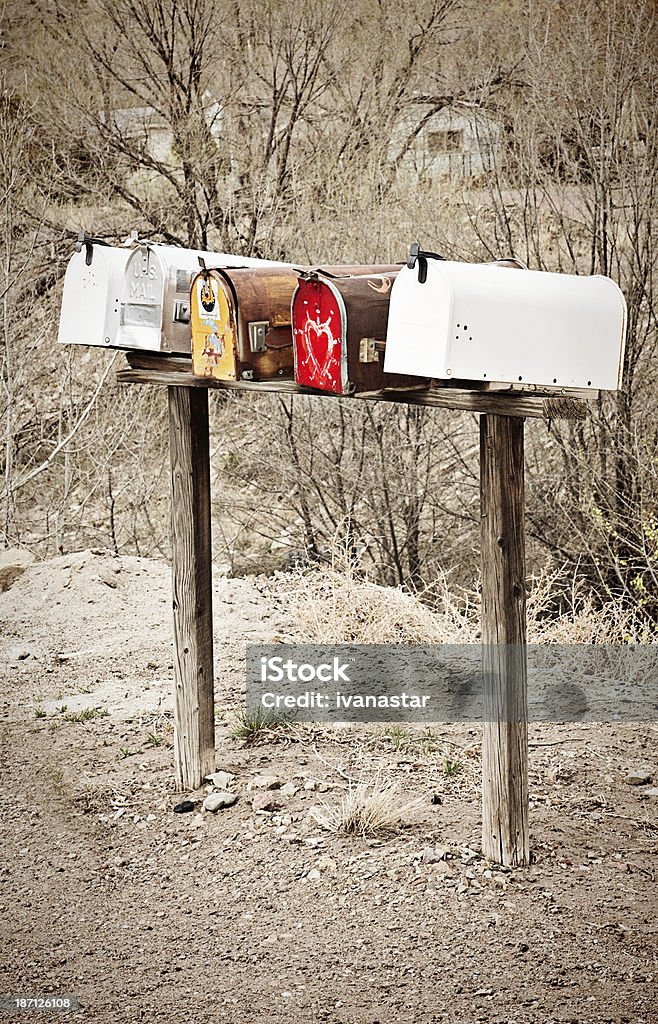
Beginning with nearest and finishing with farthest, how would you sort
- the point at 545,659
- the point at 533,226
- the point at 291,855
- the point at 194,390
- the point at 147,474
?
the point at 291,855
the point at 194,390
the point at 545,659
the point at 533,226
the point at 147,474

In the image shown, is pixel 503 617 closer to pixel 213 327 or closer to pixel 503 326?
pixel 503 326

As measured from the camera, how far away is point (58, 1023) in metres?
2.68

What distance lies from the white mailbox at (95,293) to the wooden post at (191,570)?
13.4 inches

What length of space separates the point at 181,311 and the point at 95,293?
12.8 inches

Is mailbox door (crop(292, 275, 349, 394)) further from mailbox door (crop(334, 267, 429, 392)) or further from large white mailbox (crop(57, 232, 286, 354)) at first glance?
large white mailbox (crop(57, 232, 286, 354))

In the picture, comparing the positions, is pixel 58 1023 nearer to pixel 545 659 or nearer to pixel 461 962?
pixel 461 962

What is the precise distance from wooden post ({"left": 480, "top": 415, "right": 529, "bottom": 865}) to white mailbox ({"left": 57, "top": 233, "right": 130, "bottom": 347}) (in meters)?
1.30

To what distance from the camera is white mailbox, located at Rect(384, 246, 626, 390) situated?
8.46ft

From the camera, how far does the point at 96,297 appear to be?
354 centimetres

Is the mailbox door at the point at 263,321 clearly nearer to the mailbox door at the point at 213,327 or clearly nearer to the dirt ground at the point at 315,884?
the mailbox door at the point at 213,327

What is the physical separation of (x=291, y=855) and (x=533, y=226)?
4100mm

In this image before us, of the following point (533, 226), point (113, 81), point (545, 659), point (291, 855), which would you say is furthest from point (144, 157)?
point (291, 855)

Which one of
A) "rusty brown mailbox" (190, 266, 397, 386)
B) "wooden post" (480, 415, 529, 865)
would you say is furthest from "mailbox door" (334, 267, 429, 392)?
"wooden post" (480, 415, 529, 865)

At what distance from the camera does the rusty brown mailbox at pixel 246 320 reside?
3.11 m
